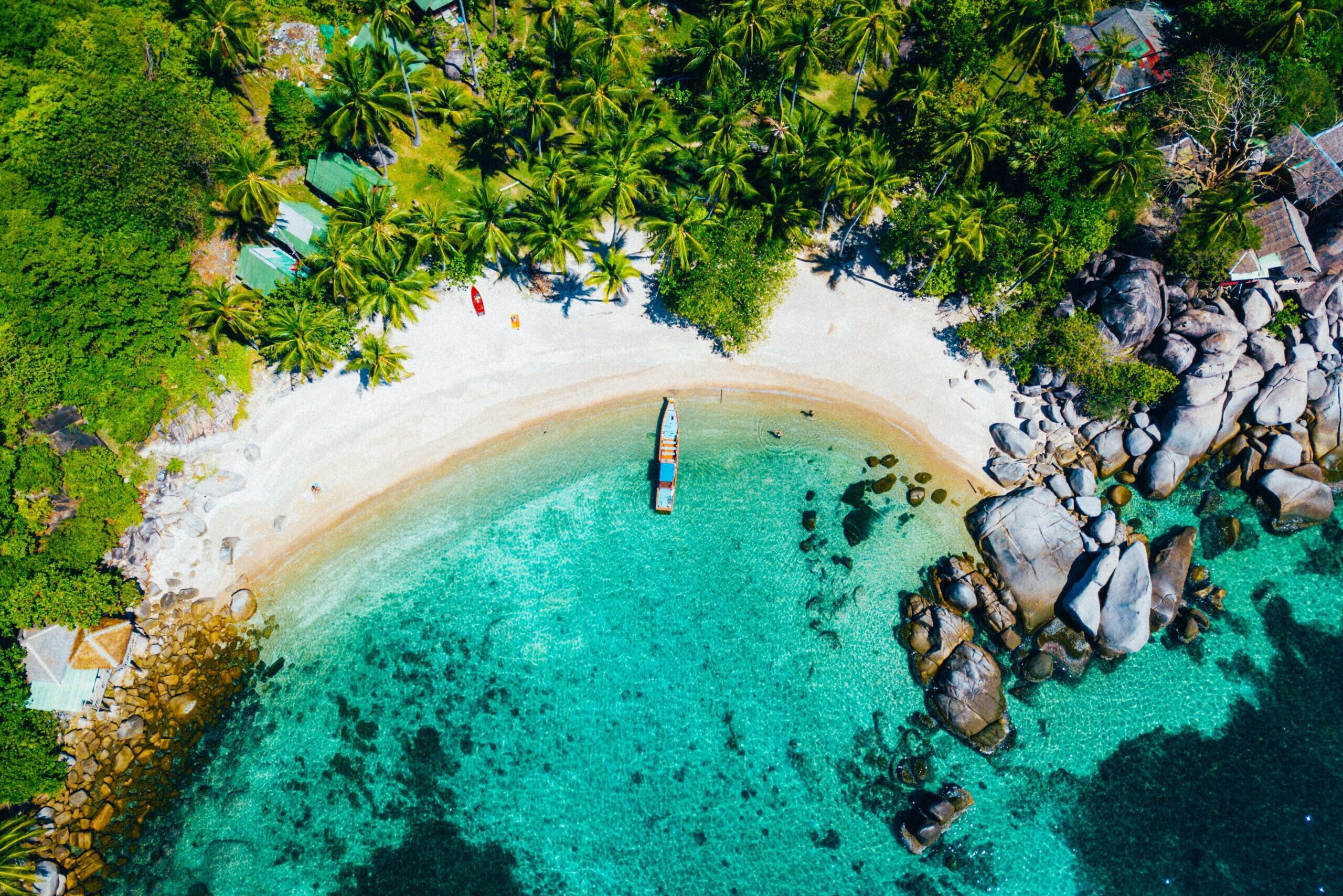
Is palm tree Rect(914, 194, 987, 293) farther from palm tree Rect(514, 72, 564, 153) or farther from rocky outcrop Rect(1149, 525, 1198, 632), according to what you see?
palm tree Rect(514, 72, 564, 153)

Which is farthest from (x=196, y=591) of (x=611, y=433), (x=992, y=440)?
(x=992, y=440)

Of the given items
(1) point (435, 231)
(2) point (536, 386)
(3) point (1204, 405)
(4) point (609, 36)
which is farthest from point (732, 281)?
(3) point (1204, 405)

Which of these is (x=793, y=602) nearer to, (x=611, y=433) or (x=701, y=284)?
(x=611, y=433)

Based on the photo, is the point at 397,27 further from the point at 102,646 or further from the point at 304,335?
the point at 102,646

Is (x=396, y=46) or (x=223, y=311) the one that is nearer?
(x=223, y=311)

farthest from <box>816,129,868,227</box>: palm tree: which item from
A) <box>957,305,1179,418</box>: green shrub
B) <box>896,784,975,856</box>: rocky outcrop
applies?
<box>896,784,975,856</box>: rocky outcrop
